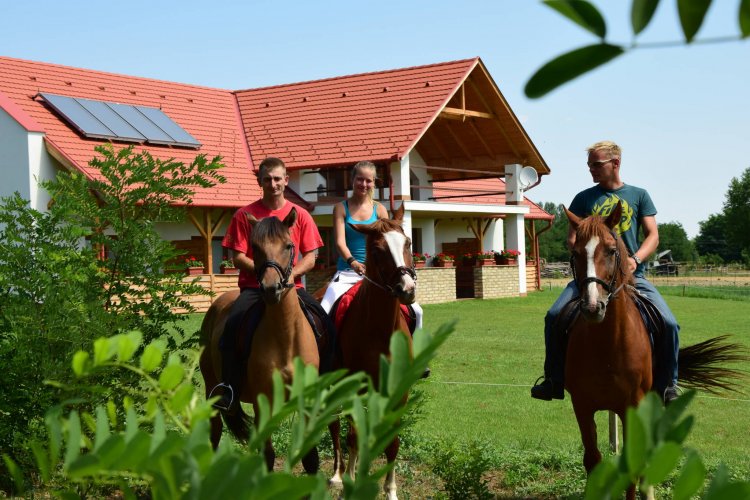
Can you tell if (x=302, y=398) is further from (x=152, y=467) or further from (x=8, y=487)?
(x=8, y=487)

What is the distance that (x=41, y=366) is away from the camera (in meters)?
5.69

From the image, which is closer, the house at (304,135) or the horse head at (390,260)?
the horse head at (390,260)

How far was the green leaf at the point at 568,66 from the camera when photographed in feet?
2.65

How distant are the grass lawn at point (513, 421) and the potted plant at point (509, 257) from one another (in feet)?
36.4

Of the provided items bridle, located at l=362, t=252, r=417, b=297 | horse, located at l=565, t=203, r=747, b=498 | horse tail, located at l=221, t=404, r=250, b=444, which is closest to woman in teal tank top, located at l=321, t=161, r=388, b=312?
bridle, located at l=362, t=252, r=417, b=297

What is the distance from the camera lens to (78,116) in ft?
84.9

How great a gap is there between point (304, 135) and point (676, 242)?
91855 millimetres

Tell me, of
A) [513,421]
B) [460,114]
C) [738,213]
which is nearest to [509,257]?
[460,114]

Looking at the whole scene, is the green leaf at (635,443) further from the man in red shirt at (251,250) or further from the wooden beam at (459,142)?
the wooden beam at (459,142)

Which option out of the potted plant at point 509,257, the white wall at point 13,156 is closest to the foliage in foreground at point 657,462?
the white wall at point 13,156

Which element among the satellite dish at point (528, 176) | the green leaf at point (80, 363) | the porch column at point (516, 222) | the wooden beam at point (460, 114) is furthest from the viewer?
the porch column at point (516, 222)

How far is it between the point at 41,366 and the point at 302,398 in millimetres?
4912

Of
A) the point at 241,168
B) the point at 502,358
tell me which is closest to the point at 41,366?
the point at 502,358

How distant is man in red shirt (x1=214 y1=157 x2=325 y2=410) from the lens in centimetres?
649
